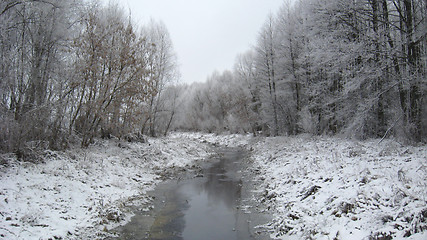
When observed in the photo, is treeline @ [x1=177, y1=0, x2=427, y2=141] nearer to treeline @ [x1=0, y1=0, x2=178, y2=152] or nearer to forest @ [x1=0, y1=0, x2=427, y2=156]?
forest @ [x1=0, y1=0, x2=427, y2=156]

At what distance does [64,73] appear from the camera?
11.2 metres

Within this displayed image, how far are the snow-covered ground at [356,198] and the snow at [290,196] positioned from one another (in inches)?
0.7

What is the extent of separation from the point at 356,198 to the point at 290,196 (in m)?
2.48

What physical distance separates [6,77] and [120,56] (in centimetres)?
582

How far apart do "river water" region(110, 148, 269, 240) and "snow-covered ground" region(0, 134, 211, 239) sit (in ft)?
2.30

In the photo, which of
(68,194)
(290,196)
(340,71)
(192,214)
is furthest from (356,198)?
(340,71)

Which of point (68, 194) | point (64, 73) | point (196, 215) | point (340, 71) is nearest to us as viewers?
point (68, 194)

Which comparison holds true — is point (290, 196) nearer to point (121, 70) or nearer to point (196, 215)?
point (196, 215)

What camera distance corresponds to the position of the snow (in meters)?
4.75

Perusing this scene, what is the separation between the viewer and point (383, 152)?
8.56 m

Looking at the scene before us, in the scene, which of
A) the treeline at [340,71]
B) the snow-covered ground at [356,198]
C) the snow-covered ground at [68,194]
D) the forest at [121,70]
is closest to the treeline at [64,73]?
the forest at [121,70]

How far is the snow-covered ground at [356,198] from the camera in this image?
4430 mm

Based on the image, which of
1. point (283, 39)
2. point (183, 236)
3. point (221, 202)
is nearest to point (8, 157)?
point (183, 236)

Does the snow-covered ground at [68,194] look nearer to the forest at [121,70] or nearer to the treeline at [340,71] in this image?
the forest at [121,70]
